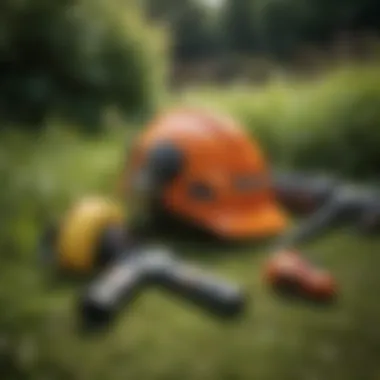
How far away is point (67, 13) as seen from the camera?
1.23 metres

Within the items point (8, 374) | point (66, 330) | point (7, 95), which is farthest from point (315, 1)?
point (8, 374)

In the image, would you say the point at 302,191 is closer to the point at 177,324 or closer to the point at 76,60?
the point at 177,324

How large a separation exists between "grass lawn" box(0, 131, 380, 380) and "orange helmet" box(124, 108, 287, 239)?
0.04m

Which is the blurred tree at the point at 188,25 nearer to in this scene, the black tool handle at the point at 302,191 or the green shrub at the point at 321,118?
the green shrub at the point at 321,118

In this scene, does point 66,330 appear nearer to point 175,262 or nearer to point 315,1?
point 175,262

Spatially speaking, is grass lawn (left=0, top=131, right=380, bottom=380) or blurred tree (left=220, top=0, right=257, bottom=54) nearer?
grass lawn (left=0, top=131, right=380, bottom=380)

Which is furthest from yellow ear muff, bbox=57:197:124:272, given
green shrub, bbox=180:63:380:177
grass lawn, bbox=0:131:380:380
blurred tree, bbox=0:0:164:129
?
green shrub, bbox=180:63:380:177

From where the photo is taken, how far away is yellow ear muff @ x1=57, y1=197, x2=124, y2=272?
1157 millimetres

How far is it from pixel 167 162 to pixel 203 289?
0.68ft

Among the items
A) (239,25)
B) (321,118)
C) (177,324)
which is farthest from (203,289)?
(239,25)

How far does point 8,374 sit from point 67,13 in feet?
1.96

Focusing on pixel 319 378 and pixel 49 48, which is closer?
pixel 319 378

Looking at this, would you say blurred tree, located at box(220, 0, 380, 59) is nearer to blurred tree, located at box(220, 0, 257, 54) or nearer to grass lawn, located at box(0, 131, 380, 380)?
blurred tree, located at box(220, 0, 257, 54)

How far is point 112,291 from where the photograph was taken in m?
1.13
